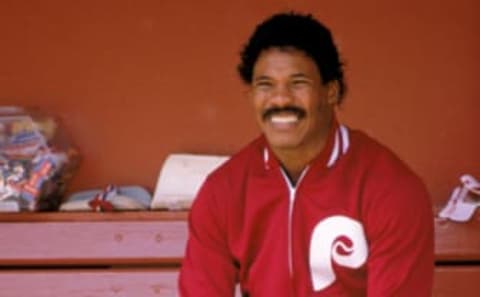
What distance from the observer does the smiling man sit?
2.52 m

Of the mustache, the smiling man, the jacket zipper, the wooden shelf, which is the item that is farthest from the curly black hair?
the wooden shelf

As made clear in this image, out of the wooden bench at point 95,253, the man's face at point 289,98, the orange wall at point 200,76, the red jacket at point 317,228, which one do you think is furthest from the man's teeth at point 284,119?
the orange wall at point 200,76

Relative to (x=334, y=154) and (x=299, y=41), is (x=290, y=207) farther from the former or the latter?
(x=299, y=41)

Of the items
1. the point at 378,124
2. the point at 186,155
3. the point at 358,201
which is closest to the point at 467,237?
the point at 378,124

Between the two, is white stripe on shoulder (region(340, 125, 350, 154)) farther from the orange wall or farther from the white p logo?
the orange wall

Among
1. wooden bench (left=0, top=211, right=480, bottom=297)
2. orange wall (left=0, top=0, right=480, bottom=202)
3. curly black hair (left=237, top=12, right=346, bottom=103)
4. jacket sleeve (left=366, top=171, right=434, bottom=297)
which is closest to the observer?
jacket sleeve (left=366, top=171, right=434, bottom=297)

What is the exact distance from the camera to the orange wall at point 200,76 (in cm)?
394

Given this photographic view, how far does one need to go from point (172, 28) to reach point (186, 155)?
0.42m

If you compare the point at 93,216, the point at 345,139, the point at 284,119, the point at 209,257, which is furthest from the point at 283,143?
the point at 93,216

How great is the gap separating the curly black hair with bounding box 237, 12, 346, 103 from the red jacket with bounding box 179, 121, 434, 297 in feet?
0.47

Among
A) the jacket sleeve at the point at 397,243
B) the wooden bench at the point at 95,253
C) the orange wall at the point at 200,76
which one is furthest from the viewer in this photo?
the orange wall at the point at 200,76

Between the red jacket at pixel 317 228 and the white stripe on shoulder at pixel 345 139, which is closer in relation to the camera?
the red jacket at pixel 317 228

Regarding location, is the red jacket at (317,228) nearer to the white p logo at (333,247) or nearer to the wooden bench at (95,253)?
the white p logo at (333,247)

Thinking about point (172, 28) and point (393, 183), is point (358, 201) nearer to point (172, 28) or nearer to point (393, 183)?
point (393, 183)
